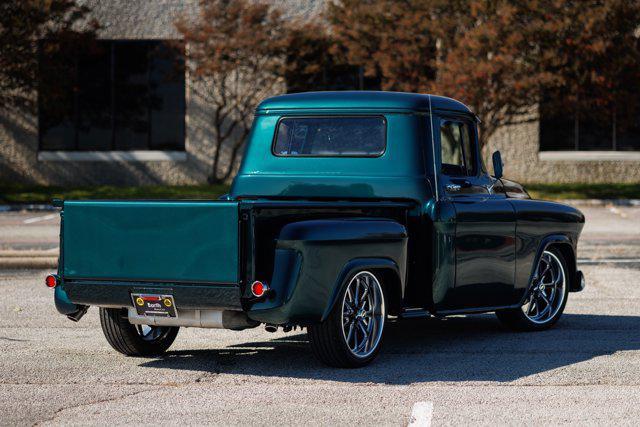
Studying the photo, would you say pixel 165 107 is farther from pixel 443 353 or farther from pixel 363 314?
pixel 363 314

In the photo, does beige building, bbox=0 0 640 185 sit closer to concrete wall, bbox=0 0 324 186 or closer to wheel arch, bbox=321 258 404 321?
concrete wall, bbox=0 0 324 186

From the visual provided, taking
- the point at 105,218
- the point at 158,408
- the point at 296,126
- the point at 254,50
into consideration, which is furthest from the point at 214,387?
the point at 254,50

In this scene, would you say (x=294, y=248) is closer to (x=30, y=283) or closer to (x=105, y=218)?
(x=105, y=218)

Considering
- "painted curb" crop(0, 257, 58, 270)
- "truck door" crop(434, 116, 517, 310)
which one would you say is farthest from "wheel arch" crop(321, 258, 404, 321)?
"painted curb" crop(0, 257, 58, 270)

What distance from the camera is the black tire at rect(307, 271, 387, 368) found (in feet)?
27.2

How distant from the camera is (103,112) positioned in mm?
37906

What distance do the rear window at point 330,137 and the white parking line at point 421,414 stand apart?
2.85 m

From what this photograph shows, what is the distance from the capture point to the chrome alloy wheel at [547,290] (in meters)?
10.7

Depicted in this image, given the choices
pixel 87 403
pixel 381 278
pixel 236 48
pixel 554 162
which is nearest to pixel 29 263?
pixel 381 278

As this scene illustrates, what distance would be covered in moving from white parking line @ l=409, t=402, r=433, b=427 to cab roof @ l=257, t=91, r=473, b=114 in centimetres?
306

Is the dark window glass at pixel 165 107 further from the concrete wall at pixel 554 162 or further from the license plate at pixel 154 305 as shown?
the license plate at pixel 154 305

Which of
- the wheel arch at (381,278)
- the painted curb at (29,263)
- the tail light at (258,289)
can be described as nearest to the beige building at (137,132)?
the painted curb at (29,263)

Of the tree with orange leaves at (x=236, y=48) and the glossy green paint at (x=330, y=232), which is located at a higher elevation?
the tree with orange leaves at (x=236, y=48)

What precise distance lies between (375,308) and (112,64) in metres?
30.3
